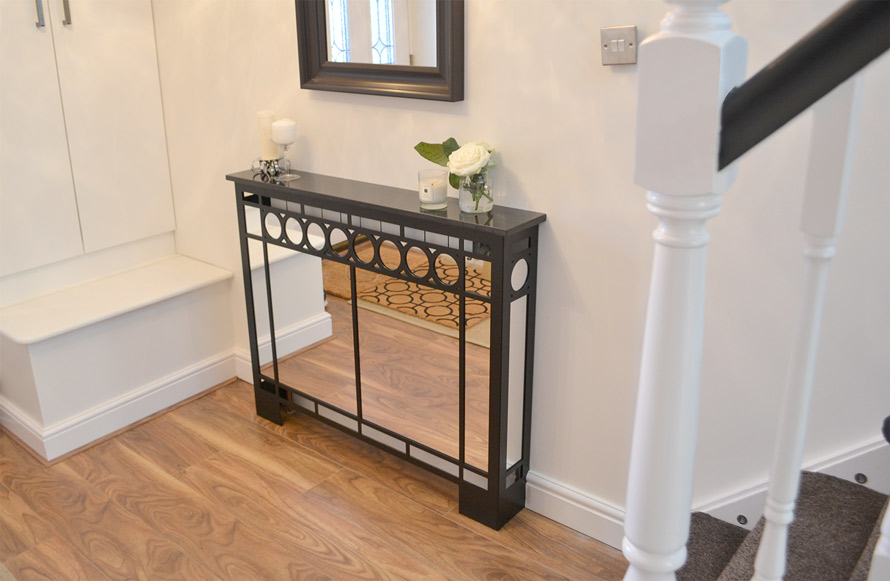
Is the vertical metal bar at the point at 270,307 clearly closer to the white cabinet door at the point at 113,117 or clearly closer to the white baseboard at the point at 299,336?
the white baseboard at the point at 299,336

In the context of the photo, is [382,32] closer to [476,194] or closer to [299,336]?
[476,194]

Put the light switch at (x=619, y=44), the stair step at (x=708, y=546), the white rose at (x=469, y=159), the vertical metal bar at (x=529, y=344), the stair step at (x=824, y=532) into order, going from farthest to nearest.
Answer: the vertical metal bar at (x=529, y=344) → the white rose at (x=469, y=159) → the light switch at (x=619, y=44) → the stair step at (x=708, y=546) → the stair step at (x=824, y=532)

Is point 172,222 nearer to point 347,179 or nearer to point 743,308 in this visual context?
point 347,179

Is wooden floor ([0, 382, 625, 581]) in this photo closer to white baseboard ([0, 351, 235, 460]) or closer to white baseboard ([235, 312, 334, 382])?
white baseboard ([0, 351, 235, 460])

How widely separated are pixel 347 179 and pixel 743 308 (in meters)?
1.36

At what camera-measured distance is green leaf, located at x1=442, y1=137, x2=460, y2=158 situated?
7.16ft

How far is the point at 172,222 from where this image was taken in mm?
3268

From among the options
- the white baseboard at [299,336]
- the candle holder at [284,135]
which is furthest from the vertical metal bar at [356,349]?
the candle holder at [284,135]

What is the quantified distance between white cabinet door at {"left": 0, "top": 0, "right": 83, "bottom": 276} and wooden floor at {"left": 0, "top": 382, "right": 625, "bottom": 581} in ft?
2.49

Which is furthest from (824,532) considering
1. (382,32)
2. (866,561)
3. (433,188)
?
(382,32)

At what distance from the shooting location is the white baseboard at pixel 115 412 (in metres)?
2.72

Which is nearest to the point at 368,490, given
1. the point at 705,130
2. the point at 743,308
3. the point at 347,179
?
the point at 347,179

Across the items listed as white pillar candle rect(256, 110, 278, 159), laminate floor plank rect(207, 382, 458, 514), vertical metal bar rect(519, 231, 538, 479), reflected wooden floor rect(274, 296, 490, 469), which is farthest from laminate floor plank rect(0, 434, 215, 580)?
white pillar candle rect(256, 110, 278, 159)

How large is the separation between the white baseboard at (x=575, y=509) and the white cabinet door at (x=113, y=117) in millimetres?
1955
